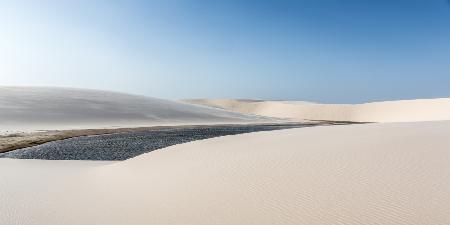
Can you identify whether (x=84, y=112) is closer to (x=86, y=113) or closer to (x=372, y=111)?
(x=86, y=113)

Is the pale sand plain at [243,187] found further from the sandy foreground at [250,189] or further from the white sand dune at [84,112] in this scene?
the white sand dune at [84,112]

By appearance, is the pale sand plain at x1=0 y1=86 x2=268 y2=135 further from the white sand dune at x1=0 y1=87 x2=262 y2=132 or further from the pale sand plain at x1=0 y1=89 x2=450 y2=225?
the pale sand plain at x1=0 y1=89 x2=450 y2=225

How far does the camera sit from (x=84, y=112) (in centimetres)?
5631

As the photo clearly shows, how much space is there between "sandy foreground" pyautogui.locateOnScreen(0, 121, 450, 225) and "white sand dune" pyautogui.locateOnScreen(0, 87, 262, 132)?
106ft

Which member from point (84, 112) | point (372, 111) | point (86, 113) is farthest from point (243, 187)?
point (372, 111)

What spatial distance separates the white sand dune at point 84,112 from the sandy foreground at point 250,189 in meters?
32.4

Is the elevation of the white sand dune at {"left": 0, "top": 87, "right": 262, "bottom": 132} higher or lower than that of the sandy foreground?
higher

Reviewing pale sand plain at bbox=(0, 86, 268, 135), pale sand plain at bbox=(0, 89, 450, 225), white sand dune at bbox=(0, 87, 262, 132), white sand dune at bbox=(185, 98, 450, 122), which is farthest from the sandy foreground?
white sand dune at bbox=(185, 98, 450, 122)

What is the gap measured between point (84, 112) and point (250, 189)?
50.8 meters

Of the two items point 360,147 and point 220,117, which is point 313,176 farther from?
point 220,117

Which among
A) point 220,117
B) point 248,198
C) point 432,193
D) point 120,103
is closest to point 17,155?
point 248,198

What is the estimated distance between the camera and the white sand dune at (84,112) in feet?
153

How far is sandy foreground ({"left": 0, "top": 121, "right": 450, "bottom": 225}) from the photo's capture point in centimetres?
721

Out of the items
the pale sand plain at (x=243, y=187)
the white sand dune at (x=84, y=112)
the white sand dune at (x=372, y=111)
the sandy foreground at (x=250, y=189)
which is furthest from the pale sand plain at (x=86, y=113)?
the sandy foreground at (x=250, y=189)
